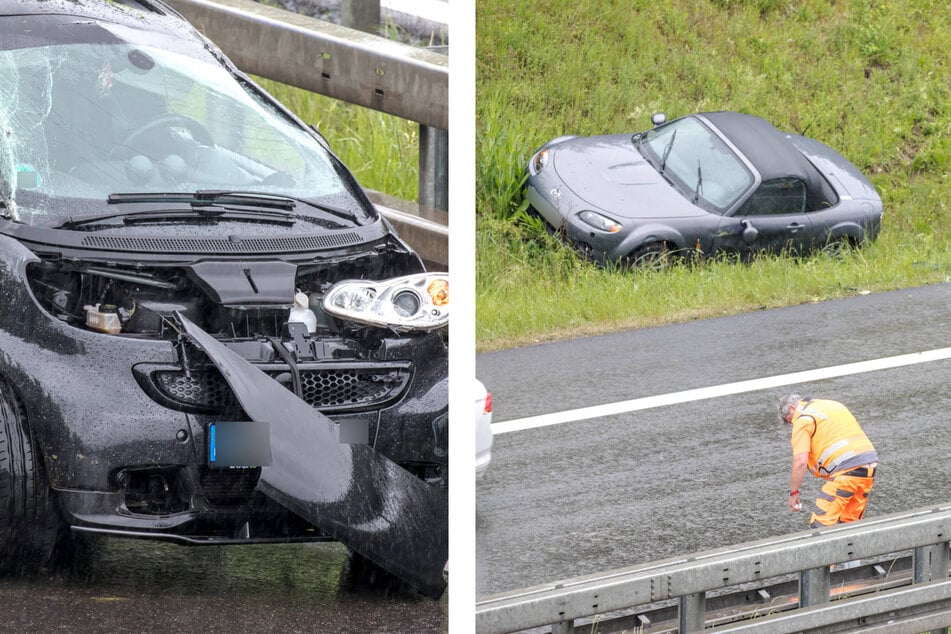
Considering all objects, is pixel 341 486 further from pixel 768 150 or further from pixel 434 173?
pixel 768 150

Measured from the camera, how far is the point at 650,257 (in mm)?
5285

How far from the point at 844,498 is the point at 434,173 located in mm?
2792

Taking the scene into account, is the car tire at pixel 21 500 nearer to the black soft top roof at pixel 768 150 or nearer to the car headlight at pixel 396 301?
the car headlight at pixel 396 301

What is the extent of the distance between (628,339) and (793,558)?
3.61 meters

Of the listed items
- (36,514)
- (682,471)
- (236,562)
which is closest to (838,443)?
(682,471)

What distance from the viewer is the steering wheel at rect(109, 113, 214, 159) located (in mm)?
2020

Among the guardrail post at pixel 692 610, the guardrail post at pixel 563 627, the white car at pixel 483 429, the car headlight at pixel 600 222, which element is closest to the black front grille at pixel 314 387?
the guardrail post at pixel 563 627

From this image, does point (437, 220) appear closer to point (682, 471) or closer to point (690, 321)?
point (682, 471)

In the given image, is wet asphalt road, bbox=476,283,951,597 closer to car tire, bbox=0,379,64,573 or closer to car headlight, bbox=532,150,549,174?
car headlight, bbox=532,150,549,174

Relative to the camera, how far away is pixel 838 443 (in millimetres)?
4410

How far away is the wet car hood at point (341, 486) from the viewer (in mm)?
2025

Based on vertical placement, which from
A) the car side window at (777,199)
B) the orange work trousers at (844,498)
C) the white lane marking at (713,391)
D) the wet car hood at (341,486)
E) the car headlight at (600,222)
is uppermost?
the car side window at (777,199)

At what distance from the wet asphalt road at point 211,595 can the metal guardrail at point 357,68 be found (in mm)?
602

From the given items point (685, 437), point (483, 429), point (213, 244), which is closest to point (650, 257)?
point (685, 437)
